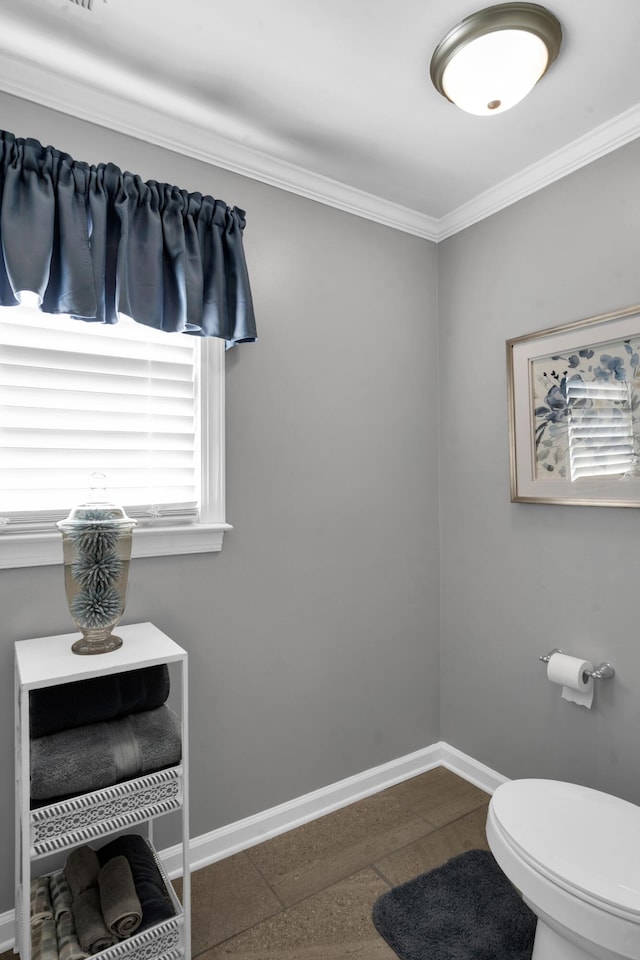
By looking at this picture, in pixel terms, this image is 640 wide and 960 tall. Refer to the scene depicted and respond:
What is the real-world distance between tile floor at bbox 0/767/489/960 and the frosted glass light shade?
243 centimetres

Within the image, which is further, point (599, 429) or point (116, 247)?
point (599, 429)

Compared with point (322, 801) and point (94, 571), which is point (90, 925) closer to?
point (94, 571)

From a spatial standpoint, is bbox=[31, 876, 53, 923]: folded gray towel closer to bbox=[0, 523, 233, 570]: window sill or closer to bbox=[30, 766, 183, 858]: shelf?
bbox=[30, 766, 183, 858]: shelf

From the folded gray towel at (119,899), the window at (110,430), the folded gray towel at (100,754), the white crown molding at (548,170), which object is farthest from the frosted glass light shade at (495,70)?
the folded gray towel at (119,899)

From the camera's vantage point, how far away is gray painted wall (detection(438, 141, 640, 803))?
1.94 meters

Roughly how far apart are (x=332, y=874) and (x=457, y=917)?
0.42 meters

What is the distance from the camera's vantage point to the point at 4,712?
63.4 inches

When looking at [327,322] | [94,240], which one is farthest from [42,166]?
[327,322]

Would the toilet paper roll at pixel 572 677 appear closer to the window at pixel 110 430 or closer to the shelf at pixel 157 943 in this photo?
the window at pixel 110 430

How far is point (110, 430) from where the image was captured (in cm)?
180

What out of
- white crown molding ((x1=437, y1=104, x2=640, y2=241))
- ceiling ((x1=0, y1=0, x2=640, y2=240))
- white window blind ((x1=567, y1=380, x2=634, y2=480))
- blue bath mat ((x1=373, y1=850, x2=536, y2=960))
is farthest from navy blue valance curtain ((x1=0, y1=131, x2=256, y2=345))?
blue bath mat ((x1=373, y1=850, x2=536, y2=960))

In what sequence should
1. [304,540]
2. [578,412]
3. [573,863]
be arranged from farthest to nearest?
1. [304,540]
2. [578,412]
3. [573,863]

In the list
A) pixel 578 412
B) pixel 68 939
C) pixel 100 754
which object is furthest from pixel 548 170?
pixel 68 939

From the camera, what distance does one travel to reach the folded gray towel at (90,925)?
4.39 ft
